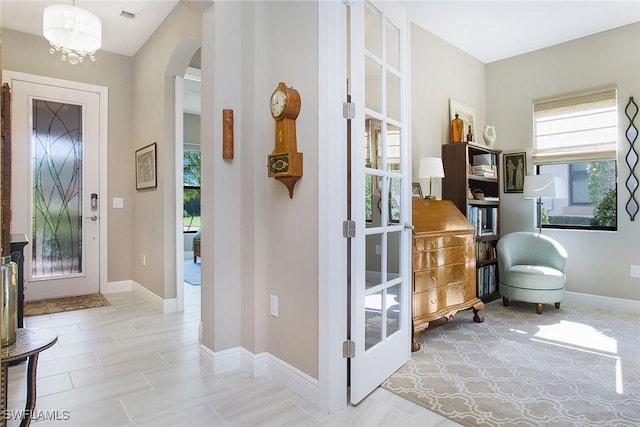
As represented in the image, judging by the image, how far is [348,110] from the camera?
81.6 inches

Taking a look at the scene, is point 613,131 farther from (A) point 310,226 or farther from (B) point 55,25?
(B) point 55,25

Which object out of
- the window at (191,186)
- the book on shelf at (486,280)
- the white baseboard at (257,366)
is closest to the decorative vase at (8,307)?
the white baseboard at (257,366)

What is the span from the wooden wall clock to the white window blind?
3455 millimetres

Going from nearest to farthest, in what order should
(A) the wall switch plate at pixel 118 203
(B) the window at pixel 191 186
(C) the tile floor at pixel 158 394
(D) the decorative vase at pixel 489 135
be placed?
(C) the tile floor at pixel 158 394
(D) the decorative vase at pixel 489 135
(A) the wall switch plate at pixel 118 203
(B) the window at pixel 191 186

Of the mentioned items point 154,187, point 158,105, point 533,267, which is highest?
point 158,105

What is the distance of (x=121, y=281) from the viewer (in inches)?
182

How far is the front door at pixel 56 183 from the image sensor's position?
406 centimetres

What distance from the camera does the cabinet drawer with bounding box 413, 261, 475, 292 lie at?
111 inches

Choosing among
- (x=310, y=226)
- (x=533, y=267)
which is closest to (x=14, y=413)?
(x=310, y=226)

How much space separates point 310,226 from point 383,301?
0.69 m

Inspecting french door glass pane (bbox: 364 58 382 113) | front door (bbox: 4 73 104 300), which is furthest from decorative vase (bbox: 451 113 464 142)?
front door (bbox: 4 73 104 300)

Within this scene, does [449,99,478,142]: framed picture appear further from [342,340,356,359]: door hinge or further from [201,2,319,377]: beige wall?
[342,340,356,359]: door hinge

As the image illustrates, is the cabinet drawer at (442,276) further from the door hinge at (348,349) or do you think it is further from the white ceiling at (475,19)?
the white ceiling at (475,19)

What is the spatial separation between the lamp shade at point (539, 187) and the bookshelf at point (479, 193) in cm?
37
